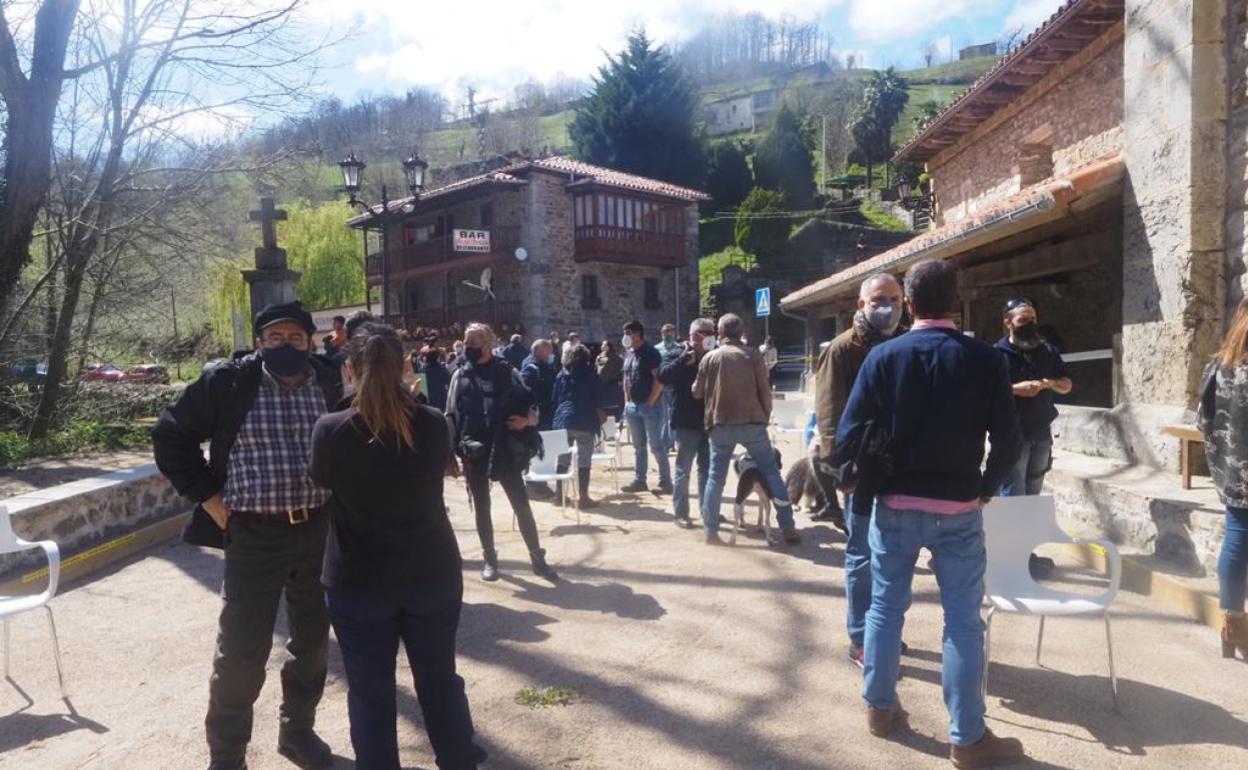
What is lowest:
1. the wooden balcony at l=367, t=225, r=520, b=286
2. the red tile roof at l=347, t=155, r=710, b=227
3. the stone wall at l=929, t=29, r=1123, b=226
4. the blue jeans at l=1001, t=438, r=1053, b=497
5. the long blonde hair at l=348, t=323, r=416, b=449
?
the blue jeans at l=1001, t=438, r=1053, b=497

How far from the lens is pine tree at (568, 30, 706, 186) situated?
157ft

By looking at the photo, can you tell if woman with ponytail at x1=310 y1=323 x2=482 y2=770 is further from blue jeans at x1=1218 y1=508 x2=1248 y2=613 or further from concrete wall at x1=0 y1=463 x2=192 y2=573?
concrete wall at x1=0 y1=463 x2=192 y2=573

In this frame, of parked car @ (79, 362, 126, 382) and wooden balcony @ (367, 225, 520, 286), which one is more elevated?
wooden balcony @ (367, 225, 520, 286)

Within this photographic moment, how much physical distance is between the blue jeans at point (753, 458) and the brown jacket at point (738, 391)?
0.22 feet

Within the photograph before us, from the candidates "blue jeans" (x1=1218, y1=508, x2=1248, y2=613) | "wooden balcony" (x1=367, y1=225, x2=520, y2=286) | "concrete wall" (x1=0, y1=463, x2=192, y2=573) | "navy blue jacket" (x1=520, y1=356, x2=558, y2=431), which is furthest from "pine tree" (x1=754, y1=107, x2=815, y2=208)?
"blue jeans" (x1=1218, y1=508, x2=1248, y2=613)

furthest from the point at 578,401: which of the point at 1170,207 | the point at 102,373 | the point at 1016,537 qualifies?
the point at 102,373

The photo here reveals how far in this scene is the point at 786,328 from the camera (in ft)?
121

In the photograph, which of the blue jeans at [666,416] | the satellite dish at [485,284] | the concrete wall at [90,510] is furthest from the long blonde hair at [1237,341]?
the satellite dish at [485,284]

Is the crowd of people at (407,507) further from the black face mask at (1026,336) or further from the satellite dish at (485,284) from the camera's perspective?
the satellite dish at (485,284)

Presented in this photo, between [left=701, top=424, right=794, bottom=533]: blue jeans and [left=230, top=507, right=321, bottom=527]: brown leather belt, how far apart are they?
3.65 meters

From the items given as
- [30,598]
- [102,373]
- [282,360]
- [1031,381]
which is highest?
[102,373]

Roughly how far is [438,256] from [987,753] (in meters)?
31.9

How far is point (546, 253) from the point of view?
102ft

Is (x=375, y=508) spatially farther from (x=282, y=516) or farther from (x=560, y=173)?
(x=560, y=173)
